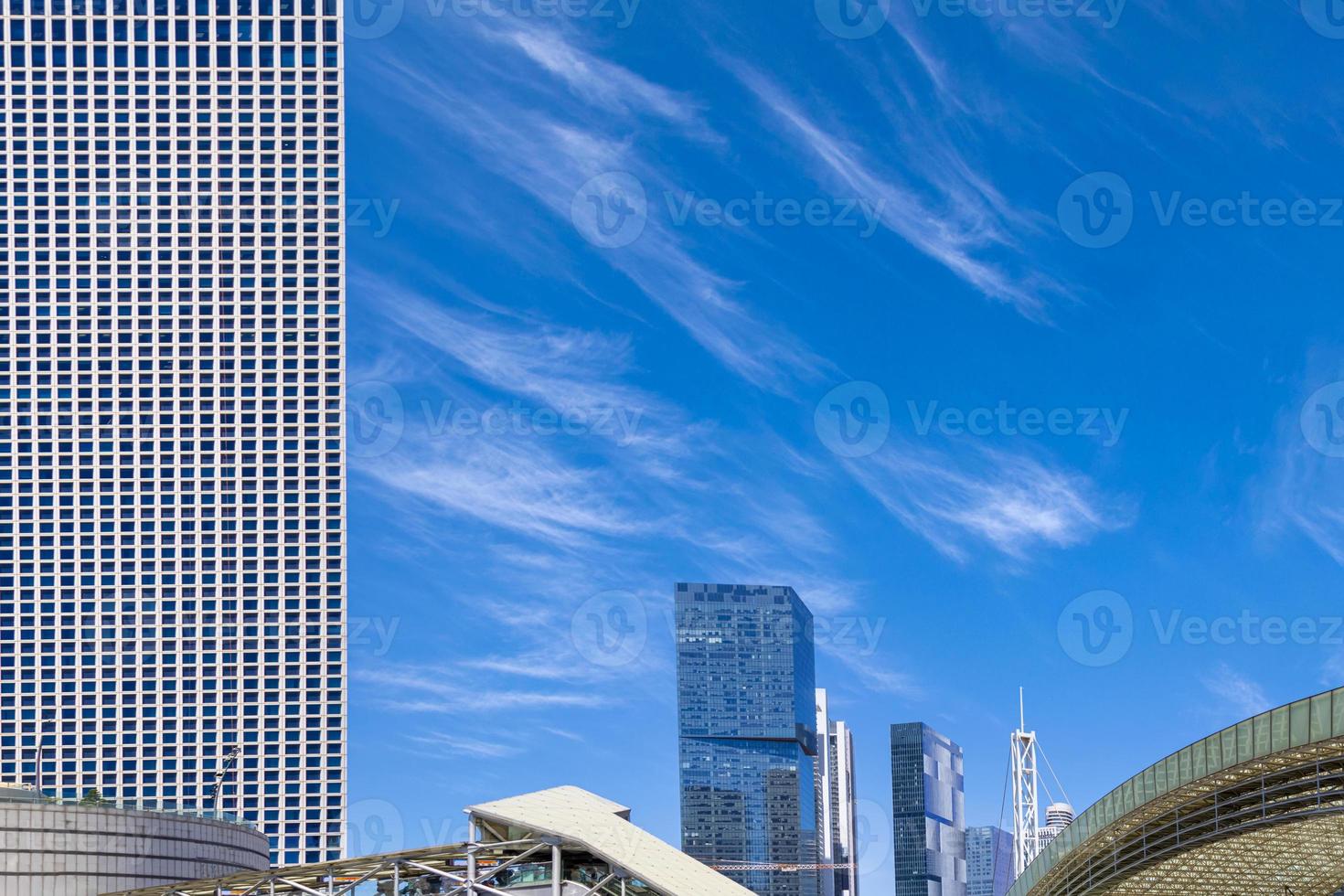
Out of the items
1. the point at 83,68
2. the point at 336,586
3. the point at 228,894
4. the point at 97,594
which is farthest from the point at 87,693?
the point at 228,894

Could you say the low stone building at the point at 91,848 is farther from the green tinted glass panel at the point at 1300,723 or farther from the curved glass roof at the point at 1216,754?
the green tinted glass panel at the point at 1300,723

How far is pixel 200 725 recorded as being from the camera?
168 metres

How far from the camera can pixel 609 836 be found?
219 feet

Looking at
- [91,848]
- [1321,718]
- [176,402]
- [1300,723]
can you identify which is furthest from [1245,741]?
[176,402]

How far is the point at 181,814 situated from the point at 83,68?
110 meters

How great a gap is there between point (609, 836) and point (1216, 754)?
20.9 m

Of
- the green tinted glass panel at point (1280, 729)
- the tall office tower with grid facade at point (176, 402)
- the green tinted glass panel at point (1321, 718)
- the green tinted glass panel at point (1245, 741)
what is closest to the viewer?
the green tinted glass panel at point (1321, 718)

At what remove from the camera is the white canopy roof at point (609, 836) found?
213ft

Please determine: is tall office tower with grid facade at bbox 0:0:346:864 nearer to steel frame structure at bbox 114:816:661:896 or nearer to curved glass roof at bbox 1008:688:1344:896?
steel frame structure at bbox 114:816:661:896

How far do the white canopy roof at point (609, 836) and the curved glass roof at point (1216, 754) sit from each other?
12811 mm

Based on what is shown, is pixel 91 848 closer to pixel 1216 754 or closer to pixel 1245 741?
pixel 1216 754

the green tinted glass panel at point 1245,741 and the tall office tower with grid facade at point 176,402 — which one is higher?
the tall office tower with grid facade at point 176,402

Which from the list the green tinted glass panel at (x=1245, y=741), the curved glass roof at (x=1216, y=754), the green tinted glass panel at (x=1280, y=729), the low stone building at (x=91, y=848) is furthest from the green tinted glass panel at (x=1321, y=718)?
the low stone building at (x=91, y=848)

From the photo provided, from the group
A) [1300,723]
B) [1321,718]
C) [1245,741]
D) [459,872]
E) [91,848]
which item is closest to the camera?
[1321,718]
